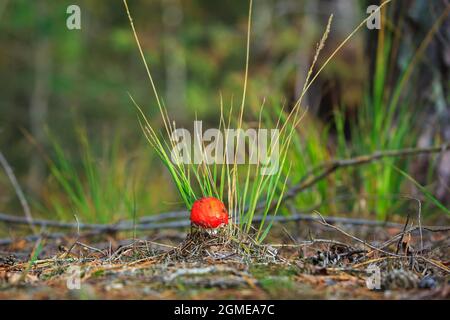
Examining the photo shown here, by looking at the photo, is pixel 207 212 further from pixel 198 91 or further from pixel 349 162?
pixel 198 91

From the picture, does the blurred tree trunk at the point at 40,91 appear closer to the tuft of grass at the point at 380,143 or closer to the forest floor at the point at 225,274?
the tuft of grass at the point at 380,143

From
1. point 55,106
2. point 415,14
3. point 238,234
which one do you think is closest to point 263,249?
point 238,234

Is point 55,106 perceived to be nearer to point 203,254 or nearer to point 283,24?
point 283,24

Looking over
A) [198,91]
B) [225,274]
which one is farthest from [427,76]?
[198,91]

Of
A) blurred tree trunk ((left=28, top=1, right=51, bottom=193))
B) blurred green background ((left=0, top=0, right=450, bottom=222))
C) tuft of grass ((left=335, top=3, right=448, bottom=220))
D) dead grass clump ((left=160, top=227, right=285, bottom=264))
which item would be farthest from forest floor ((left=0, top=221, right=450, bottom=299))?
blurred tree trunk ((left=28, top=1, right=51, bottom=193))

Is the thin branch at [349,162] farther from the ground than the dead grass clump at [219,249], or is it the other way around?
the thin branch at [349,162]

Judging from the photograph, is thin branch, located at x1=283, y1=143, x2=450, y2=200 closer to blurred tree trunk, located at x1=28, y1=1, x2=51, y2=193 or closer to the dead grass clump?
the dead grass clump

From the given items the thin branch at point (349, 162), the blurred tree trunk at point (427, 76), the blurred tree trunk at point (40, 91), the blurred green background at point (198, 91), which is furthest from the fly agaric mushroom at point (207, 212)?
the blurred tree trunk at point (40, 91)
